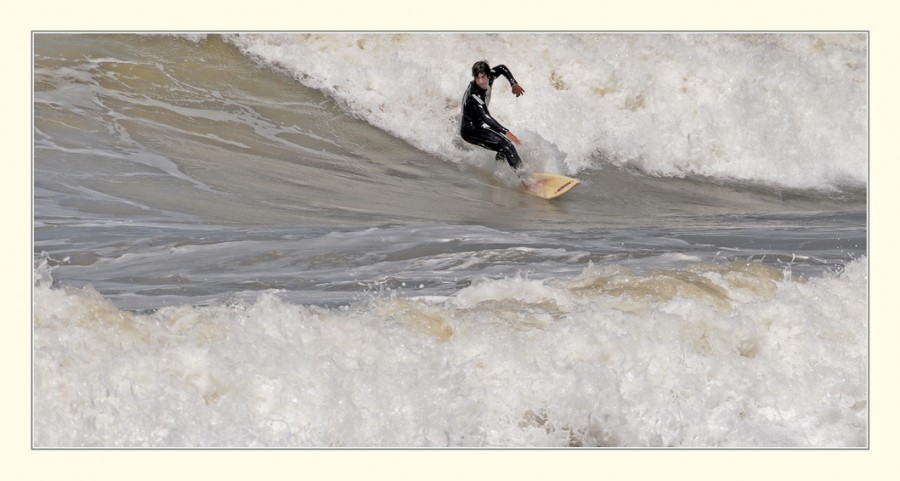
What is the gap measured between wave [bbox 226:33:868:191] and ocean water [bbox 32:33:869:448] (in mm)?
31

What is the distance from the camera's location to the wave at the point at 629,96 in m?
10.8

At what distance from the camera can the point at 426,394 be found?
5.02 metres

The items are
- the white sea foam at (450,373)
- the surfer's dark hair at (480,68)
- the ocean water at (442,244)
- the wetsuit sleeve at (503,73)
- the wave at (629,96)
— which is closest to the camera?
the white sea foam at (450,373)

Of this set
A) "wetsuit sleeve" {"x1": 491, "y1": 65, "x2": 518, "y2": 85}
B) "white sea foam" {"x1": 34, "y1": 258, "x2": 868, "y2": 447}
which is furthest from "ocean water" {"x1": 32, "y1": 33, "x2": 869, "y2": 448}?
"wetsuit sleeve" {"x1": 491, "y1": 65, "x2": 518, "y2": 85}

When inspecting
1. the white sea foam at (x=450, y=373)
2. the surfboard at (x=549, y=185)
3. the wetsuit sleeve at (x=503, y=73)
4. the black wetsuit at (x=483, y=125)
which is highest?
the wetsuit sleeve at (x=503, y=73)

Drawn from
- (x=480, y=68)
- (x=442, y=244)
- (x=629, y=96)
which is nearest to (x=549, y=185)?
(x=480, y=68)

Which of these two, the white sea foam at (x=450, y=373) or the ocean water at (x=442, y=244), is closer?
the white sea foam at (x=450, y=373)

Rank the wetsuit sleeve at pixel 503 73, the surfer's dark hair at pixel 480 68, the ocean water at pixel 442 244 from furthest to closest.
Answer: the wetsuit sleeve at pixel 503 73 < the surfer's dark hair at pixel 480 68 < the ocean water at pixel 442 244

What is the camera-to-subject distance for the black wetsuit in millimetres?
8977

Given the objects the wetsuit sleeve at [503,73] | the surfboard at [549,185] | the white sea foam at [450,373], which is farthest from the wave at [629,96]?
the white sea foam at [450,373]

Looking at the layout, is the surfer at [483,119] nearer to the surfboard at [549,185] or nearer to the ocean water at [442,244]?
the surfboard at [549,185]

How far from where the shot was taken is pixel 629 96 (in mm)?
11422

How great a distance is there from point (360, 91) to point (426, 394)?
6335 mm

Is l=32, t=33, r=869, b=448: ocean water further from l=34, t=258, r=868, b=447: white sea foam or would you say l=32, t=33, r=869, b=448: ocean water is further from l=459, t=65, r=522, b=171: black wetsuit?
l=459, t=65, r=522, b=171: black wetsuit
